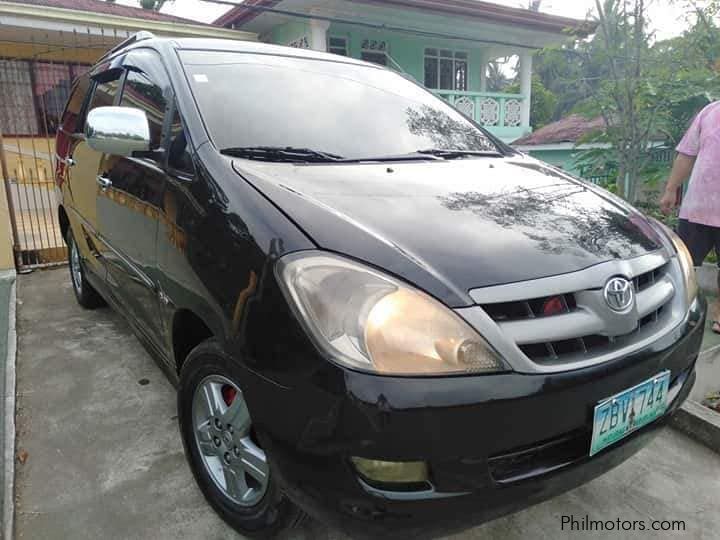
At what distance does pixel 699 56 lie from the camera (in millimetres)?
6176

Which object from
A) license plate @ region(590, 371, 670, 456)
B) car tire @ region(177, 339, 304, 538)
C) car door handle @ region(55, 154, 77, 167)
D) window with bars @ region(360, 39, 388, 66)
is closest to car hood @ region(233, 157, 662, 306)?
license plate @ region(590, 371, 670, 456)

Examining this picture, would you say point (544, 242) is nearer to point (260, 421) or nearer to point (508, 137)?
point (260, 421)

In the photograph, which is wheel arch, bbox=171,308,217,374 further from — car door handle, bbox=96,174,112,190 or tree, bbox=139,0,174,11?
tree, bbox=139,0,174,11

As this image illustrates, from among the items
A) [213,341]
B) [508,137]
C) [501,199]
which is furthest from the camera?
[508,137]

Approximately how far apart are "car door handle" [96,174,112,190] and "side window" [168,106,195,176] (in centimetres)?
72

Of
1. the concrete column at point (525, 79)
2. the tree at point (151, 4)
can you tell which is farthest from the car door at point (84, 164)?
the tree at point (151, 4)

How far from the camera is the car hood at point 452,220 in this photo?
137cm

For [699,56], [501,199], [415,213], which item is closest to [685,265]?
[501,199]

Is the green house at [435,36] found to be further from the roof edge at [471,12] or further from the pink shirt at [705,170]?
the pink shirt at [705,170]

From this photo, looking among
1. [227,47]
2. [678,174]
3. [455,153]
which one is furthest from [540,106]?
[227,47]

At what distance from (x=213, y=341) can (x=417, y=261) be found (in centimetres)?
71

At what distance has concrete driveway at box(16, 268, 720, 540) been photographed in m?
1.91

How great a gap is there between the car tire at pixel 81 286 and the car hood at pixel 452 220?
108 inches

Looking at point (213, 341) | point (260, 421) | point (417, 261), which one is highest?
point (417, 261)
